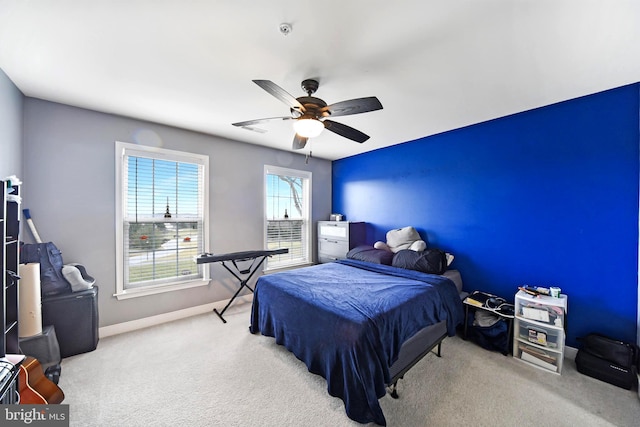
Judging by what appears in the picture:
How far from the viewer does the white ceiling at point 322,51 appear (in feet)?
4.21

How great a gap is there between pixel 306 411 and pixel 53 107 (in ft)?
12.2

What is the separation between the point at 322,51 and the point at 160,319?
348 cm

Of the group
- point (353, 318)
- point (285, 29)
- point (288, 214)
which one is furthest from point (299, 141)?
point (288, 214)

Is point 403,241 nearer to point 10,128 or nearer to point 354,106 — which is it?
point 354,106

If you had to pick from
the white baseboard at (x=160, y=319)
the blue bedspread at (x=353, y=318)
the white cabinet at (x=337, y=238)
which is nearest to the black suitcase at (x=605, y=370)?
the blue bedspread at (x=353, y=318)

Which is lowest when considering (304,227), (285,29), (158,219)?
(304,227)

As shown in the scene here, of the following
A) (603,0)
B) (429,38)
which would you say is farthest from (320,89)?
(603,0)

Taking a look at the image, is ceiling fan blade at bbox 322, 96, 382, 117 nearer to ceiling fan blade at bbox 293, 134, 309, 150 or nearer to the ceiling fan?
the ceiling fan

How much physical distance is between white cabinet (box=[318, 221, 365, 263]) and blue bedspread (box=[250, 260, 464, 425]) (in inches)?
46.2

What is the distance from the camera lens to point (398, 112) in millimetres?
2590

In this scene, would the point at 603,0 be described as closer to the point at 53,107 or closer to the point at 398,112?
the point at 398,112

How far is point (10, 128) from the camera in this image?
1.97m
